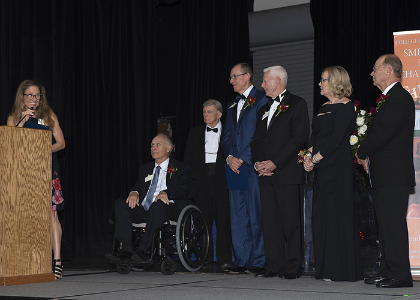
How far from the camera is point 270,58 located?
26.0ft

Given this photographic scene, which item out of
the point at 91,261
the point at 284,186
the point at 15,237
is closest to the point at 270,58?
the point at 91,261

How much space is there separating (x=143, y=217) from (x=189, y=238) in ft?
1.32

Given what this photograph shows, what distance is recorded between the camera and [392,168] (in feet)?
9.95

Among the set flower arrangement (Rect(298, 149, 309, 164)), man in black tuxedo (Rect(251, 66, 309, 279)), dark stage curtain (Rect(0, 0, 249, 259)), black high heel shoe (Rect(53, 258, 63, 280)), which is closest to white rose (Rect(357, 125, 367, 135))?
man in black tuxedo (Rect(251, 66, 309, 279))

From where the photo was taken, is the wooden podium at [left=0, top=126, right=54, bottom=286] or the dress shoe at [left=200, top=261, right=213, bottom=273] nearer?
the wooden podium at [left=0, top=126, right=54, bottom=286]

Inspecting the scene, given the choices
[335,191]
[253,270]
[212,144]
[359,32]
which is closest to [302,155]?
[335,191]

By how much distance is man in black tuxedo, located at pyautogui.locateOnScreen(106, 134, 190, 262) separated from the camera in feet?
13.0

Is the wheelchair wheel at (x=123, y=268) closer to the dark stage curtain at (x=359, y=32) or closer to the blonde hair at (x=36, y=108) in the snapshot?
the blonde hair at (x=36, y=108)

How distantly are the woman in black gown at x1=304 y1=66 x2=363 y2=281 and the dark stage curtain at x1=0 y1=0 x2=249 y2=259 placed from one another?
2903 mm

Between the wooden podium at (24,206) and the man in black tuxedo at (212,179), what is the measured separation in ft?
5.59

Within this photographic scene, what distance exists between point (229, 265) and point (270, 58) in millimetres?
4449

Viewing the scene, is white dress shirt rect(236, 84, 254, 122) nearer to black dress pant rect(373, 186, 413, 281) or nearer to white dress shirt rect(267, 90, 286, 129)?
white dress shirt rect(267, 90, 286, 129)

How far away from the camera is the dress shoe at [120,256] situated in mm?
3850

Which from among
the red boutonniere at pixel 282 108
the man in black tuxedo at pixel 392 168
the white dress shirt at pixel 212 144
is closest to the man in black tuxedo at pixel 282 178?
the red boutonniere at pixel 282 108
